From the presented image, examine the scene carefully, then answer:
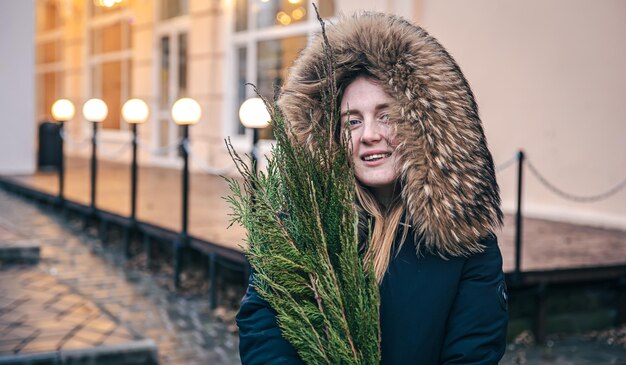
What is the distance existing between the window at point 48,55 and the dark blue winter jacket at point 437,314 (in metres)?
22.3

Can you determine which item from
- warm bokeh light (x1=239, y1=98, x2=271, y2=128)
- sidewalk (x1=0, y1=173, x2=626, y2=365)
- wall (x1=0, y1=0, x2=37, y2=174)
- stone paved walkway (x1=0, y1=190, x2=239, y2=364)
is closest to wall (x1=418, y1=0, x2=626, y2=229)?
sidewalk (x1=0, y1=173, x2=626, y2=365)

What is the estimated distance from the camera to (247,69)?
44.5 feet

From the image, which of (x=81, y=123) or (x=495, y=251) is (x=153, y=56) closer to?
(x=81, y=123)

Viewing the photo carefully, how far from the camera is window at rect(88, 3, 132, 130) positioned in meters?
18.4

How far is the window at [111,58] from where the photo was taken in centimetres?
1842

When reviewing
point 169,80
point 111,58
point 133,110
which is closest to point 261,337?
point 133,110

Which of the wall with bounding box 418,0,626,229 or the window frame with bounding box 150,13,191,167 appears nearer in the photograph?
the wall with bounding box 418,0,626,229

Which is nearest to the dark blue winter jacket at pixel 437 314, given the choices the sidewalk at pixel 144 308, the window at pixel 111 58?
the sidewalk at pixel 144 308

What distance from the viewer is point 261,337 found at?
2.01 metres

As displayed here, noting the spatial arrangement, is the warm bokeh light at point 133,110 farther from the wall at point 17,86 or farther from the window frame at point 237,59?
the wall at point 17,86

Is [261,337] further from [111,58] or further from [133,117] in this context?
[111,58]

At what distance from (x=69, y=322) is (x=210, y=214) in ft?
10.6

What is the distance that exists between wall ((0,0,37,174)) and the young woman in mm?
13001

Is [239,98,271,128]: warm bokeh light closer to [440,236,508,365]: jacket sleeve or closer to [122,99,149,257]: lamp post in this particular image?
[122,99,149,257]: lamp post
